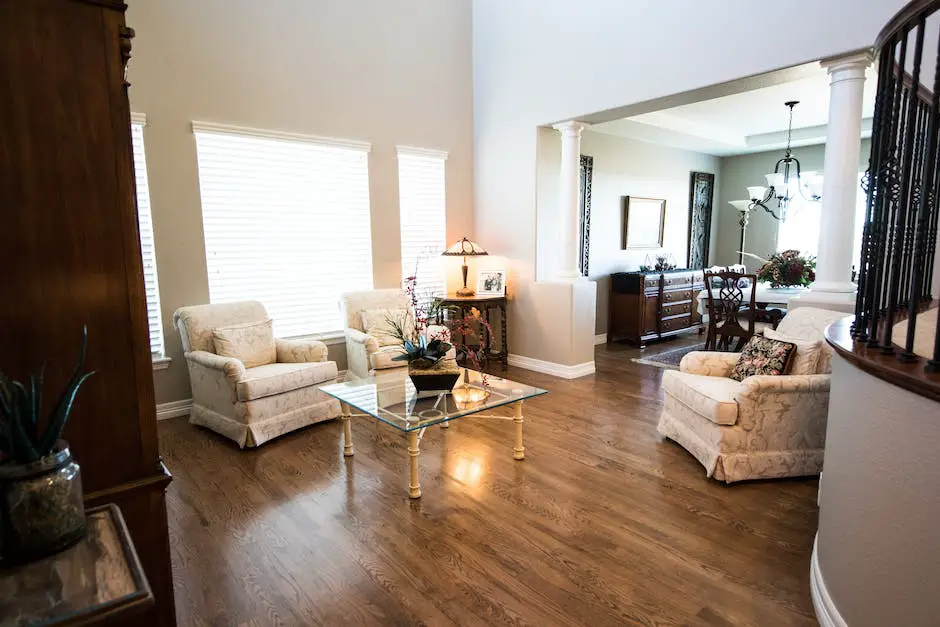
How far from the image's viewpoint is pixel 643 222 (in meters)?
7.58

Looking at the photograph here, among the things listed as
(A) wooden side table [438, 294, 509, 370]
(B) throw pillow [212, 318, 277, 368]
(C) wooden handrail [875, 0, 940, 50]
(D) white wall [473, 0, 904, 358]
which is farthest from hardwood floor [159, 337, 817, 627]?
(D) white wall [473, 0, 904, 358]

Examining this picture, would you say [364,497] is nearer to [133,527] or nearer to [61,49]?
[133,527]

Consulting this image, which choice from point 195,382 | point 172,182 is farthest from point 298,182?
Answer: point 195,382

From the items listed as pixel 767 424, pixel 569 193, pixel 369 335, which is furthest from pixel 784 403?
pixel 369 335

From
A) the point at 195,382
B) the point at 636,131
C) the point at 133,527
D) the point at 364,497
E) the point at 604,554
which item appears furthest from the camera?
the point at 636,131

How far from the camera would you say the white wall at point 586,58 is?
11.6 feet

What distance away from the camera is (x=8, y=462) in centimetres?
109

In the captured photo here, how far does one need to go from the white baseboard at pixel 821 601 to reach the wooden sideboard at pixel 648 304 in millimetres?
4791

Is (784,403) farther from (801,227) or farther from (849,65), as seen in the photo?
(801,227)

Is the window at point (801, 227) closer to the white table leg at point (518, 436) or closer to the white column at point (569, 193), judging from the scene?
the white column at point (569, 193)

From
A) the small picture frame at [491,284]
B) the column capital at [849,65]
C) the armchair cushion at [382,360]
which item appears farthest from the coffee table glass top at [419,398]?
the column capital at [849,65]

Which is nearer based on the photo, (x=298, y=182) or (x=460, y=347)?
(x=298, y=182)

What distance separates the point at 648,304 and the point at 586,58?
126 inches

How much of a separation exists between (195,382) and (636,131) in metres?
5.90
